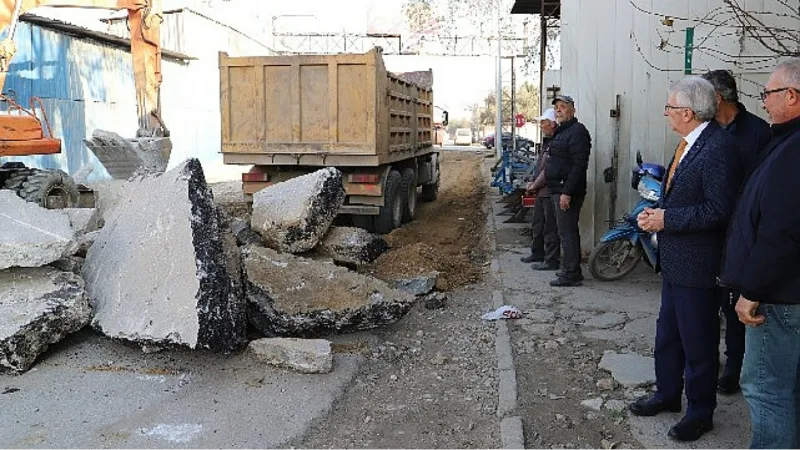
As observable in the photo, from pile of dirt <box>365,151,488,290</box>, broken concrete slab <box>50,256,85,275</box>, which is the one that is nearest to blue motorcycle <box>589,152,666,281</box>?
pile of dirt <box>365,151,488,290</box>

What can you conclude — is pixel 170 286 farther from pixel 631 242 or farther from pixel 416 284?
pixel 631 242

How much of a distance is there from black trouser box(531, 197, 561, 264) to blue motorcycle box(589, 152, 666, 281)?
0.61m

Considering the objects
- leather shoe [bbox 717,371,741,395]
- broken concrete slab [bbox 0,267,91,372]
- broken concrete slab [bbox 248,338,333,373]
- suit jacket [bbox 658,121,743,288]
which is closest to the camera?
suit jacket [bbox 658,121,743,288]

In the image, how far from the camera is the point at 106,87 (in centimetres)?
1712

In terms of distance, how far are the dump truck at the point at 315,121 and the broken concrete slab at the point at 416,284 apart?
2.79 m

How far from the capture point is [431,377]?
509 cm

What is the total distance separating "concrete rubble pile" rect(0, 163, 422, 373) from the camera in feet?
16.0

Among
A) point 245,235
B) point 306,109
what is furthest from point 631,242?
point 306,109

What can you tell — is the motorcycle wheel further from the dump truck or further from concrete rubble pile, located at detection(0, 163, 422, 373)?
the dump truck

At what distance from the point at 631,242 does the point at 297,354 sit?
12.8ft

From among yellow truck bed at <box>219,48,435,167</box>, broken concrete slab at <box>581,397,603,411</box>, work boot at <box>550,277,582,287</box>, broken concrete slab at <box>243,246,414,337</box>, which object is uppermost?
yellow truck bed at <box>219,48,435,167</box>

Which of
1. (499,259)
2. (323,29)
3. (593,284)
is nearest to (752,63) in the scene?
(593,284)

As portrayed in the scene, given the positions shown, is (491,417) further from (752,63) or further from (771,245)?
(752,63)

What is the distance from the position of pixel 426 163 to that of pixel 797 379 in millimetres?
11879
